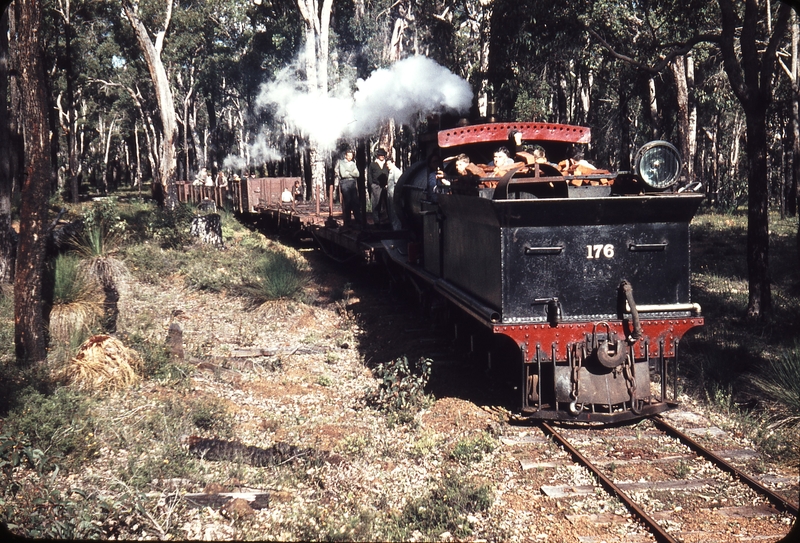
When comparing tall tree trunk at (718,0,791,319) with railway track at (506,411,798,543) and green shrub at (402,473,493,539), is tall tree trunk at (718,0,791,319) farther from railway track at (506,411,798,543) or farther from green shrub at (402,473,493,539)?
green shrub at (402,473,493,539)

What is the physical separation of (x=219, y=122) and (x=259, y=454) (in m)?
57.3

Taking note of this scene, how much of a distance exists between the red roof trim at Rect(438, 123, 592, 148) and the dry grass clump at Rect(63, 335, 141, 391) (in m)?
4.08

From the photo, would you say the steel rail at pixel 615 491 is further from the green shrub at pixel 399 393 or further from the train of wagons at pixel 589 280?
the green shrub at pixel 399 393

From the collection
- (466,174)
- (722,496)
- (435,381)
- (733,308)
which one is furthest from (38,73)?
(733,308)

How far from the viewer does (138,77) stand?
1651 inches

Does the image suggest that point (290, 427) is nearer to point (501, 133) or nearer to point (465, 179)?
point (465, 179)

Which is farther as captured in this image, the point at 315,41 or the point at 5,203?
the point at 315,41

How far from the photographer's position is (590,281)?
669 centimetres

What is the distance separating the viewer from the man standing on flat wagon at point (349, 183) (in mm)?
13258

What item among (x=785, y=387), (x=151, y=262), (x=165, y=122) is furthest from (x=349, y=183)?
(x=165, y=122)

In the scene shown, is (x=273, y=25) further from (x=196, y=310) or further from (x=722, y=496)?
(x=722, y=496)

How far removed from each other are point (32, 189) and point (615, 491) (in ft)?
19.8

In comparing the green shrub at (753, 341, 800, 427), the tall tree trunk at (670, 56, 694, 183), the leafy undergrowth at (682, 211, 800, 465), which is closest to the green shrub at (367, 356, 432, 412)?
the leafy undergrowth at (682, 211, 800, 465)

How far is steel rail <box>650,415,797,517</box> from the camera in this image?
500cm
